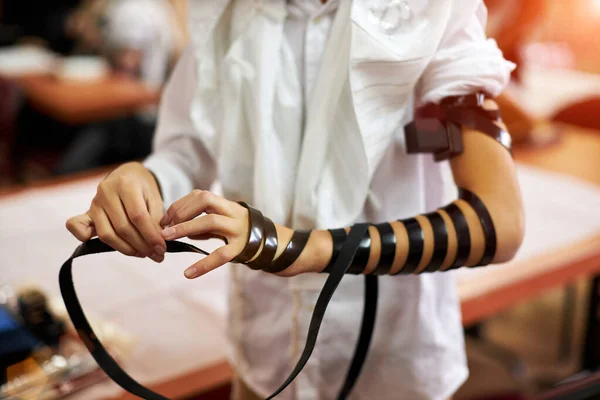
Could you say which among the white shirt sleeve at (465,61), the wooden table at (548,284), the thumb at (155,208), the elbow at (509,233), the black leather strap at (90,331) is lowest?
the wooden table at (548,284)

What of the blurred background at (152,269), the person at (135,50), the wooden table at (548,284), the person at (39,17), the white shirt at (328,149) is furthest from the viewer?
the person at (39,17)

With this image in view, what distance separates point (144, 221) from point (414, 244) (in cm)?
21

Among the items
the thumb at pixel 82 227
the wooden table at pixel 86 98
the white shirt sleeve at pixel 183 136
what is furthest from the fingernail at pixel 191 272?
the wooden table at pixel 86 98

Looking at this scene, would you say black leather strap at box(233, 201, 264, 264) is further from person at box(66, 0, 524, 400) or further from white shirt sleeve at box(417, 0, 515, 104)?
white shirt sleeve at box(417, 0, 515, 104)

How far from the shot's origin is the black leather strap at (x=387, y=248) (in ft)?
1.61

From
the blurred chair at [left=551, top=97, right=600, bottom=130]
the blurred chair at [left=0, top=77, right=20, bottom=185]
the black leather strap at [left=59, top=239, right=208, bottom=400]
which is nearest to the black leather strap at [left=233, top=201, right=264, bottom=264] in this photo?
the black leather strap at [left=59, top=239, right=208, bottom=400]

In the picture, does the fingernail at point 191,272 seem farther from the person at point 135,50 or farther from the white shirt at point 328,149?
the person at point 135,50

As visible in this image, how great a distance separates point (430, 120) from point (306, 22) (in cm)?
16

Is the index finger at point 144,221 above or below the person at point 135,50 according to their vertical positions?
above

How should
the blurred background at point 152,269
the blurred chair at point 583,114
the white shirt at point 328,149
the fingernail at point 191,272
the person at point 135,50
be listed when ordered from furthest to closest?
the person at point 135,50 → the blurred chair at point 583,114 → the blurred background at point 152,269 → the white shirt at point 328,149 → the fingernail at point 191,272

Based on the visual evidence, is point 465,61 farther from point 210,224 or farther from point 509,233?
point 210,224

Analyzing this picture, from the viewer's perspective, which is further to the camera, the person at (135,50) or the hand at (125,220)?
the person at (135,50)

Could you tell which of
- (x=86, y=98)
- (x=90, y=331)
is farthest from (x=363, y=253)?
(x=86, y=98)

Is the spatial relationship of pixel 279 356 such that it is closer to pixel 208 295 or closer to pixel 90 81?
pixel 208 295
